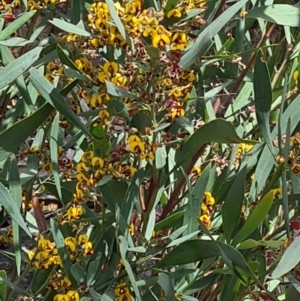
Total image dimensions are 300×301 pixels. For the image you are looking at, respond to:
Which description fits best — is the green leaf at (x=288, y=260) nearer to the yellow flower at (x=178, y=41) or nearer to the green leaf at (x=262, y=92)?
the green leaf at (x=262, y=92)

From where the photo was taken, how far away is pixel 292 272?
73cm

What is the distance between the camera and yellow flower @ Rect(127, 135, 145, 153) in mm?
694

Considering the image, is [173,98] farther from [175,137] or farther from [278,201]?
[278,201]

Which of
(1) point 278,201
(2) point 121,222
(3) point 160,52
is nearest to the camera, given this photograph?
(3) point 160,52

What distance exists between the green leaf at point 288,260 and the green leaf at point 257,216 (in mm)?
66

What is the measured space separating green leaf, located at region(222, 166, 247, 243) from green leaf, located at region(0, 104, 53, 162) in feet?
0.79

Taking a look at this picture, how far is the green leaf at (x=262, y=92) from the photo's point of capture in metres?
0.71

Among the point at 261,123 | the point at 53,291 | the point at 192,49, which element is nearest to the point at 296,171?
the point at 261,123

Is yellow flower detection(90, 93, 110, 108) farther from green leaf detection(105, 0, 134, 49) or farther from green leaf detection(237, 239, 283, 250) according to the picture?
green leaf detection(237, 239, 283, 250)

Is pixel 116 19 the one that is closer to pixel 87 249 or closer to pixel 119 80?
pixel 119 80

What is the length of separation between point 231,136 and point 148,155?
10 cm

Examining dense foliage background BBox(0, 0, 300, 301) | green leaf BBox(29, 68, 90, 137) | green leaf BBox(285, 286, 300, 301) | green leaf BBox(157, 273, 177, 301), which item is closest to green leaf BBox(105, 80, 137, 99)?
dense foliage background BBox(0, 0, 300, 301)

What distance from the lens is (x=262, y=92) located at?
2.38 ft

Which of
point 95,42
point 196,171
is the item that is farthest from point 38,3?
point 196,171
